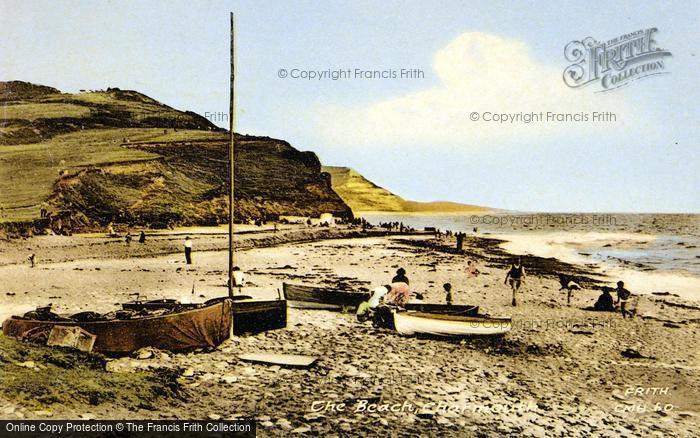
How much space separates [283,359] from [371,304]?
424cm

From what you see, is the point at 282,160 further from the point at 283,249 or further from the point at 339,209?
the point at 283,249

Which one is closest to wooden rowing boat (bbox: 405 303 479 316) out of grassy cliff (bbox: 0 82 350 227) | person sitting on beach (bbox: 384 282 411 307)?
person sitting on beach (bbox: 384 282 411 307)

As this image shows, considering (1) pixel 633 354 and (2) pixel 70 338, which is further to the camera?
(1) pixel 633 354

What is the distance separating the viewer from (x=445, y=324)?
13.2m

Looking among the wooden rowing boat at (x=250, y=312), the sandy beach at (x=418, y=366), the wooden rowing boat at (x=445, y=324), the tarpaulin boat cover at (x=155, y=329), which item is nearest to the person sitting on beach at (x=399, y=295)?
the wooden rowing boat at (x=445, y=324)

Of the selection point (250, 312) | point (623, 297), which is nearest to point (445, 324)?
point (250, 312)

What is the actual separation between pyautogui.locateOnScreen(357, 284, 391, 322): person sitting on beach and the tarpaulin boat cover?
14.8ft

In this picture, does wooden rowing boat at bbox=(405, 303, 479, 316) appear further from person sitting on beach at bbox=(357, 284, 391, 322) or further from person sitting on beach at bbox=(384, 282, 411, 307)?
person sitting on beach at bbox=(357, 284, 391, 322)

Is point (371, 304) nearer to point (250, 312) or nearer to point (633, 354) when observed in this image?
point (250, 312)

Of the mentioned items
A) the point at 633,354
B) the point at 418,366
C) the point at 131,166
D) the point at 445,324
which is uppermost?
the point at 131,166

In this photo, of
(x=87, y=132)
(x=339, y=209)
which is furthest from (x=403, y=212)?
(x=87, y=132)

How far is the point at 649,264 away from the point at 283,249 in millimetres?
26470

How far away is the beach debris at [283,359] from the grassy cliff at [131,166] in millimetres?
20795

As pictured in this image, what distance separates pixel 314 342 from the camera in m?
12.6
